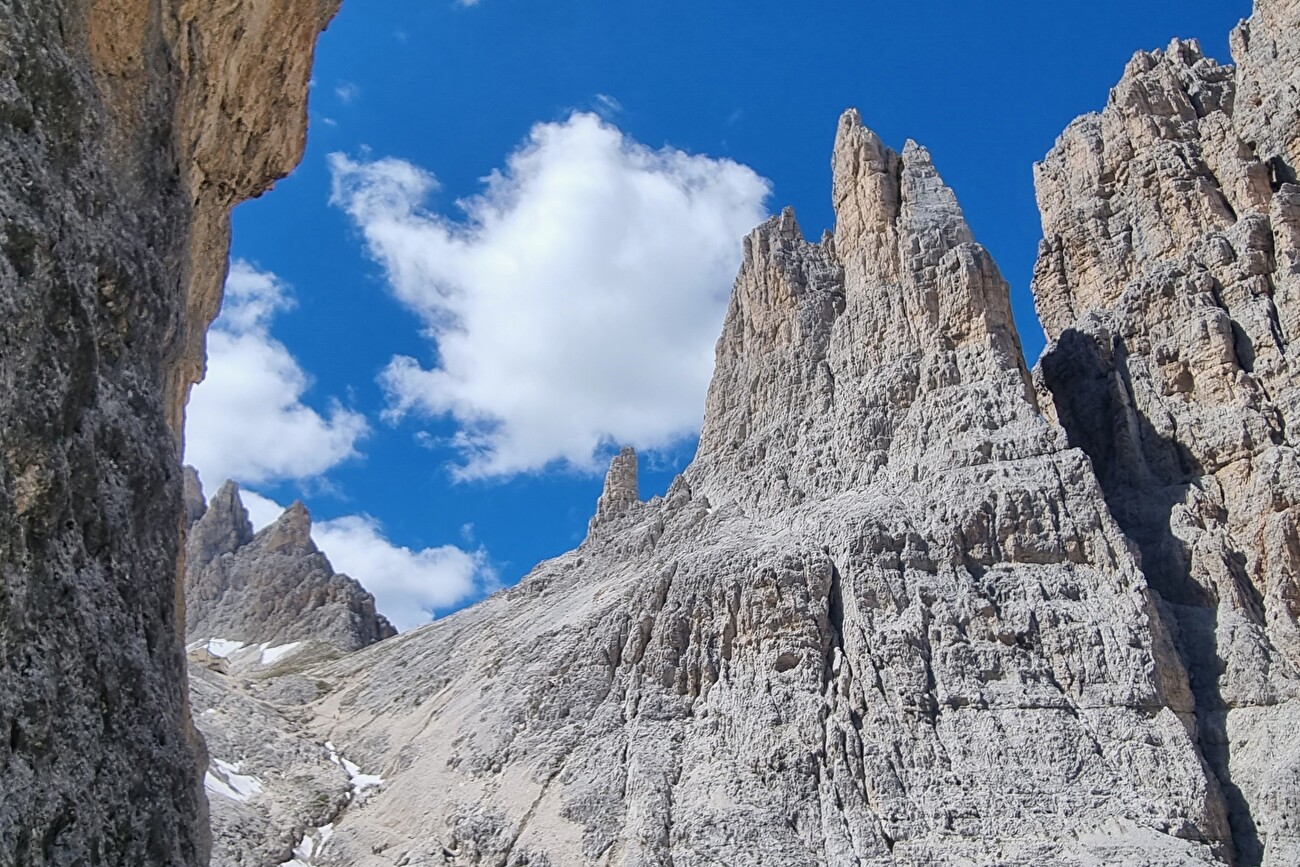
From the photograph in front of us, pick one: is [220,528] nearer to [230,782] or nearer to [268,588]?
[268,588]

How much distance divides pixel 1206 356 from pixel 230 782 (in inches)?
2332

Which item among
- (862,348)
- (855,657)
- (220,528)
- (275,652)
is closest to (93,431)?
(855,657)

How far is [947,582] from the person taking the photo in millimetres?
53188

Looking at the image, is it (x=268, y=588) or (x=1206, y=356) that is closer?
(x=1206, y=356)

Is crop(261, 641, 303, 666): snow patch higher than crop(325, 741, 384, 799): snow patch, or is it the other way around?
crop(261, 641, 303, 666): snow patch

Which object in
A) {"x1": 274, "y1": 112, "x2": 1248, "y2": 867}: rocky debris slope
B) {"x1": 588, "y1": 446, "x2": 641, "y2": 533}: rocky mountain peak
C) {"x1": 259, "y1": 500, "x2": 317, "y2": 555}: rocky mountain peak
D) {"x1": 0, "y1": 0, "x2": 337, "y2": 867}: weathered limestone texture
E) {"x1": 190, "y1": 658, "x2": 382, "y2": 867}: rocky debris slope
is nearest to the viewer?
{"x1": 0, "y1": 0, "x2": 337, "y2": 867}: weathered limestone texture

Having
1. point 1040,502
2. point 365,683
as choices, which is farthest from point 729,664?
point 365,683

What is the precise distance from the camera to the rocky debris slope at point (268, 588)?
120312 millimetres

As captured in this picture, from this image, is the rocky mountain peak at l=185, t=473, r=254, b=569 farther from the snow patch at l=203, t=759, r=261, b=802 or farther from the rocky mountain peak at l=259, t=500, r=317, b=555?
the snow patch at l=203, t=759, r=261, b=802

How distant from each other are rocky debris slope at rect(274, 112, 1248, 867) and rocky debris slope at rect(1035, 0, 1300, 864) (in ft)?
11.1

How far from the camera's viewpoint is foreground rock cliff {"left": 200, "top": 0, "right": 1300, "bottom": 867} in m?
45.7

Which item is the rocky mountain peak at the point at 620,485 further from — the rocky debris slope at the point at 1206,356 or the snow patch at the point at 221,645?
the snow patch at the point at 221,645

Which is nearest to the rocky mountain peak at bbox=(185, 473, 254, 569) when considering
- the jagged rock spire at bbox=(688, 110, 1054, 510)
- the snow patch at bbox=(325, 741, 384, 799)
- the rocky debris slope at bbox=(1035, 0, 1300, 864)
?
the snow patch at bbox=(325, 741, 384, 799)

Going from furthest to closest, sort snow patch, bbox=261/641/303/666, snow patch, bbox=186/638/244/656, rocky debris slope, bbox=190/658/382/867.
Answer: snow patch, bbox=186/638/244/656 < snow patch, bbox=261/641/303/666 < rocky debris slope, bbox=190/658/382/867
